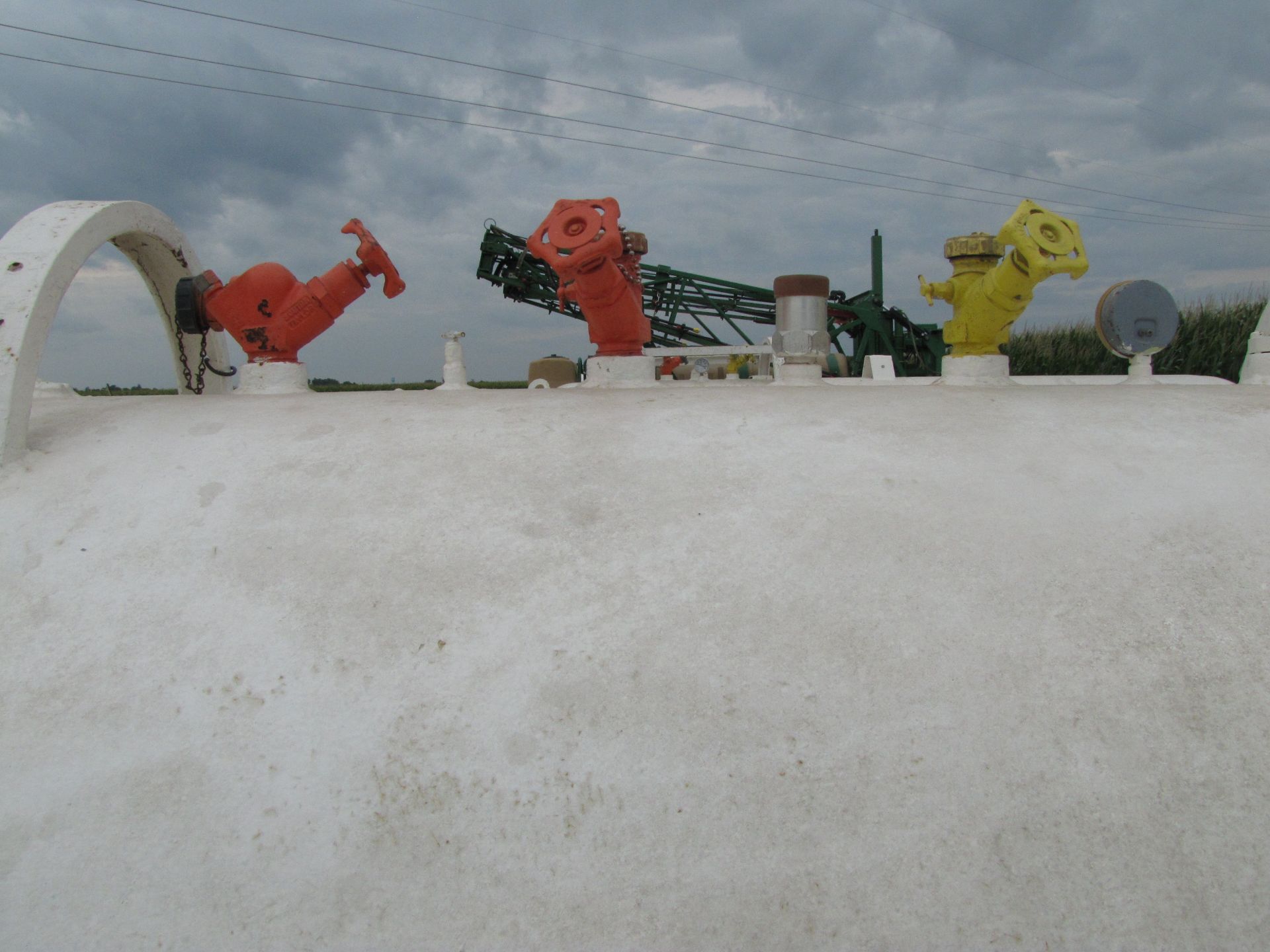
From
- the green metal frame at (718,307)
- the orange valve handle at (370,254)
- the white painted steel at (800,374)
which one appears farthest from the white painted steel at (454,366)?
the green metal frame at (718,307)

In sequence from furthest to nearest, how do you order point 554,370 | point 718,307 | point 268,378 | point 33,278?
point 718,307 < point 554,370 < point 268,378 < point 33,278

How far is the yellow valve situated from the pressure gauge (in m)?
0.40

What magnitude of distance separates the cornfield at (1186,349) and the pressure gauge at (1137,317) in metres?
11.8

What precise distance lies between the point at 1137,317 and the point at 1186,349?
1575 cm

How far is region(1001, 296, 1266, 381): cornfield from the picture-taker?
52.5 ft

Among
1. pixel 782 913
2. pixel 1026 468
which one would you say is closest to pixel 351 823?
pixel 782 913

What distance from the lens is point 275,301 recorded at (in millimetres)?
3711

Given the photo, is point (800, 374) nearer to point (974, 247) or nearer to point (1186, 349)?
point (974, 247)

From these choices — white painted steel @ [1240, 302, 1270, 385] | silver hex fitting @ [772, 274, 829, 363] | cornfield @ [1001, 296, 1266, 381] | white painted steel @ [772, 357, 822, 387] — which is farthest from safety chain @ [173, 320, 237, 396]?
cornfield @ [1001, 296, 1266, 381]

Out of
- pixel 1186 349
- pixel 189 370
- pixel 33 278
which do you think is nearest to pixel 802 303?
pixel 189 370

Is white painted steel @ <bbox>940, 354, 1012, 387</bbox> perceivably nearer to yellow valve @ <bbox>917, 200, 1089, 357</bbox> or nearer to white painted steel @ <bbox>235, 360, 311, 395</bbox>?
yellow valve @ <bbox>917, 200, 1089, 357</bbox>

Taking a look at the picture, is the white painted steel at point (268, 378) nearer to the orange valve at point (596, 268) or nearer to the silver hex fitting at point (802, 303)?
the orange valve at point (596, 268)

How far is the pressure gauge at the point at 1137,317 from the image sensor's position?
3.94m

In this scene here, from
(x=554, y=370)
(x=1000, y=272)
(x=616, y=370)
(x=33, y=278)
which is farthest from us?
(x=554, y=370)
